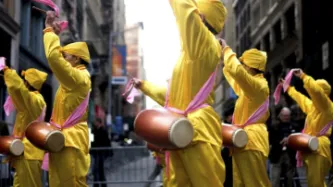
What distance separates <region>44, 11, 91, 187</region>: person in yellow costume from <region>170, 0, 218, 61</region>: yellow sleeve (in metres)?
1.53

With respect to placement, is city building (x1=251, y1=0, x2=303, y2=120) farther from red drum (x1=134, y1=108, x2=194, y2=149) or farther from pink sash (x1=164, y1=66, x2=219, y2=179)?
red drum (x1=134, y1=108, x2=194, y2=149)

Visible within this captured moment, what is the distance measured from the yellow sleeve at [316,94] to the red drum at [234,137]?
7.44 feet

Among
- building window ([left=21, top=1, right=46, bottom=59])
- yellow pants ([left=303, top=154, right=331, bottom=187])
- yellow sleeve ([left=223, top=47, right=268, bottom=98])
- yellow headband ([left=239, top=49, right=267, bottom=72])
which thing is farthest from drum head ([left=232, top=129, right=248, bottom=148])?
building window ([left=21, top=1, right=46, bottom=59])

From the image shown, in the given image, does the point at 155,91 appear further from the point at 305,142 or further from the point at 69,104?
the point at 305,142

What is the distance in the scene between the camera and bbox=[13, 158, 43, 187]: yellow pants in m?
7.15

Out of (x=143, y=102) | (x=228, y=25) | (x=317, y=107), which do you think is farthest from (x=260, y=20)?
(x=143, y=102)

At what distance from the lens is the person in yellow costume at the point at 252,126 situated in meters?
6.31

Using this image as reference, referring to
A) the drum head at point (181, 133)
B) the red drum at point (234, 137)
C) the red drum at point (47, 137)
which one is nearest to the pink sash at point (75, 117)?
the red drum at point (47, 137)

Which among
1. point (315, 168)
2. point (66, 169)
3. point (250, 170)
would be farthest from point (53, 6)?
point (315, 168)

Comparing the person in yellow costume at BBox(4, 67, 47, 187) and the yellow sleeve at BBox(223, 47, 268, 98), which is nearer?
the yellow sleeve at BBox(223, 47, 268, 98)

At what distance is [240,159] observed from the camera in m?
6.45

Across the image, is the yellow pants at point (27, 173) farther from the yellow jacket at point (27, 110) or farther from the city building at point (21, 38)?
the city building at point (21, 38)

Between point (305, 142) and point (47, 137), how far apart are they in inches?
159

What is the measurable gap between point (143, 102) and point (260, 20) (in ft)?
339
